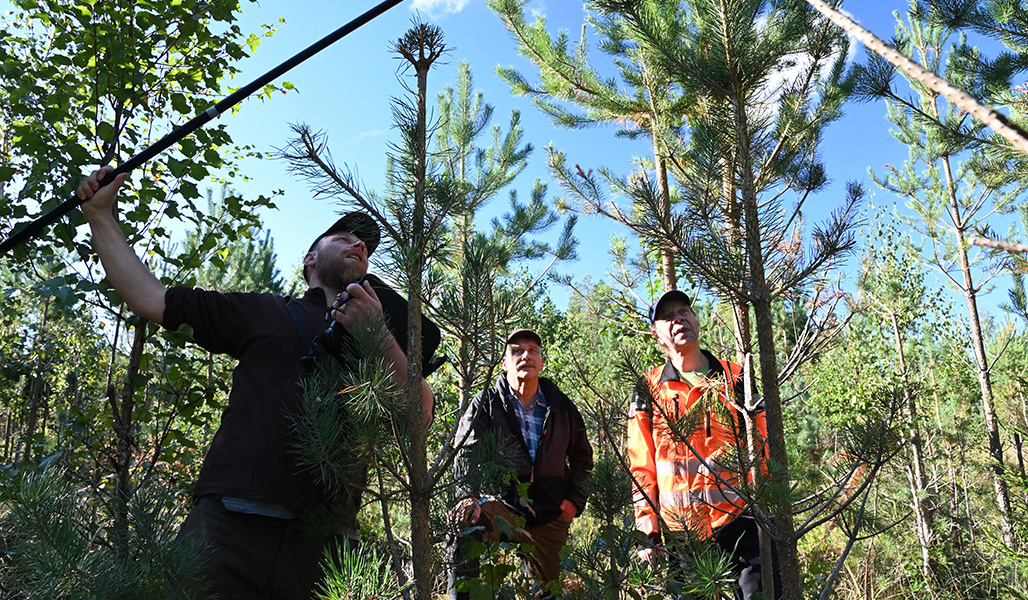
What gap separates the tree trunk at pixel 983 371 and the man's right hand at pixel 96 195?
6376 mm

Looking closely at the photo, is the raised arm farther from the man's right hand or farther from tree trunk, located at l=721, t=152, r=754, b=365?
tree trunk, located at l=721, t=152, r=754, b=365

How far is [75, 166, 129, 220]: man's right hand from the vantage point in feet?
6.61

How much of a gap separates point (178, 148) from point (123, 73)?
0.32 m

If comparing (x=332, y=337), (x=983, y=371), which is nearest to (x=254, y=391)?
Result: (x=332, y=337)

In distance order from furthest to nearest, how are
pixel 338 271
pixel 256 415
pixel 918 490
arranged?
pixel 918 490, pixel 338 271, pixel 256 415

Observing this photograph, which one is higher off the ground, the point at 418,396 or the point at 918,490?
the point at 918,490

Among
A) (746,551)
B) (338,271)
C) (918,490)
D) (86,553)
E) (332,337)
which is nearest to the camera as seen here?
(86,553)

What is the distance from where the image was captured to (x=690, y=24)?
298 centimetres

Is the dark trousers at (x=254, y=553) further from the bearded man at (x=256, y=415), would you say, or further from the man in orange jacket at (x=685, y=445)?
the man in orange jacket at (x=685, y=445)

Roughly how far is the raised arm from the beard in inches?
21.1

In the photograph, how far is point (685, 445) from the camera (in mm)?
2373

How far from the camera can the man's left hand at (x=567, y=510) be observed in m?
3.41

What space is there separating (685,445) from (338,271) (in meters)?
1.46

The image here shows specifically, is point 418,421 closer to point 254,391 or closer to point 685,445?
point 254,391
